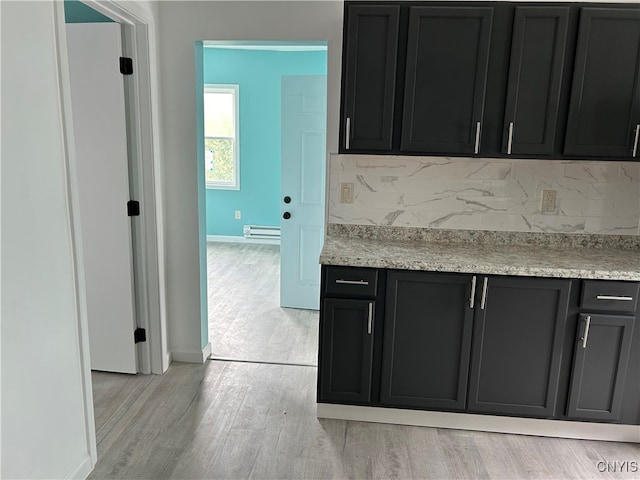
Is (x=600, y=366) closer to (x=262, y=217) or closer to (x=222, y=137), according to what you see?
(x=262, y=217)

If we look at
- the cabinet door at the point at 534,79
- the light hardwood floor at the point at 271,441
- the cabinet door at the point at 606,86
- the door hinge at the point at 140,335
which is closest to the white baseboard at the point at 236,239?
the light hardwood floor at the point at 271,441

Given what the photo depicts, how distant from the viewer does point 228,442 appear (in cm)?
242

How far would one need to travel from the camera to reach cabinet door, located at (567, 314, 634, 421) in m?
2.34

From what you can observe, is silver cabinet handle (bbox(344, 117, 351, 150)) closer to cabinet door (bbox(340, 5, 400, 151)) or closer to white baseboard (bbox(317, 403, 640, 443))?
cabinet door (bbox(340, 5, 400, 151))

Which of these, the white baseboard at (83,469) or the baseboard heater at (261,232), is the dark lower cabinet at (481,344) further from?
the baseboard heater at (261,232)

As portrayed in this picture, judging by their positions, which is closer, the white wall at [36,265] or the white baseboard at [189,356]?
the white wall at [36,265]

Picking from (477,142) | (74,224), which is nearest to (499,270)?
(477,142)

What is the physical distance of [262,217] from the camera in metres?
6.69

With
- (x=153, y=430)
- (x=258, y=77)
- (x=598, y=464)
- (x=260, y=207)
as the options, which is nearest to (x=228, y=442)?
(x=153, y=430)

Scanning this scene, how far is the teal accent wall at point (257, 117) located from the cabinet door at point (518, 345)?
442cm

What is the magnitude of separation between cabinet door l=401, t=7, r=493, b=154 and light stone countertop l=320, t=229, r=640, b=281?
545mm

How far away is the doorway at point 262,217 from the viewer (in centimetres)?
369

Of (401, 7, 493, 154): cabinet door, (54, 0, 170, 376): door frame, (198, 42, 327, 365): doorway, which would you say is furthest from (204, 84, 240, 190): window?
(401, 7, 493, 154): cabinet door

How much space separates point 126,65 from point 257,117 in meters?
3.73
